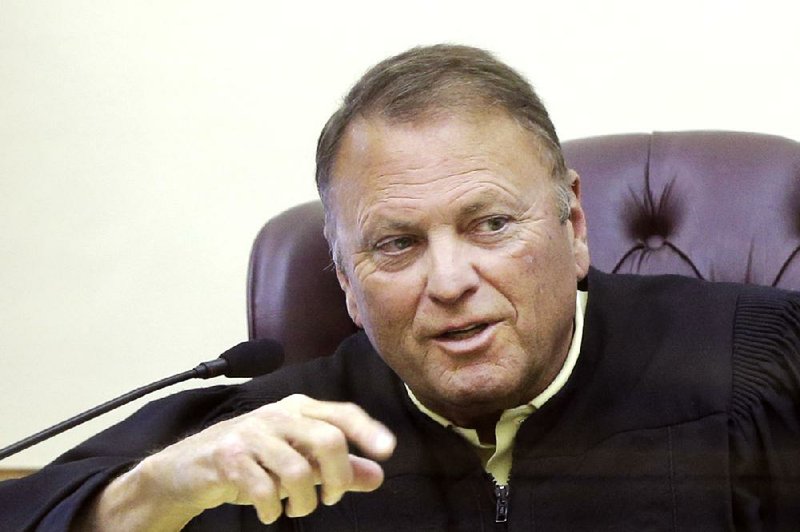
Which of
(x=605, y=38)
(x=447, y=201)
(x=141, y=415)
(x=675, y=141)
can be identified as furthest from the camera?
(x=605, y=38)

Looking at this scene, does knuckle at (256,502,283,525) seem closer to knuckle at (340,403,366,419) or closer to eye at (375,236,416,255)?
knuckle at (340,403,366,419)

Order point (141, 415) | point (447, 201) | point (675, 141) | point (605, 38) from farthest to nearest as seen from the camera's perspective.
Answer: point (605, 38), point (675, 141), point (141, 415), point (447, 201)

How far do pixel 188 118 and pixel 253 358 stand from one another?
57 cm

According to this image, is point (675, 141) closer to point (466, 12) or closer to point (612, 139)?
point (612, 139)

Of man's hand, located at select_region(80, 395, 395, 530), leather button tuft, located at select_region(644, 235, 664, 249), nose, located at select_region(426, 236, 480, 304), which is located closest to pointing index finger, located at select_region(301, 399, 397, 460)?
man's hand, located at select_region(80, 395, 395, 530)

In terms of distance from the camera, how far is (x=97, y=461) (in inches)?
44.4

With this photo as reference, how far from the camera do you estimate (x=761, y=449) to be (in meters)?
1.12

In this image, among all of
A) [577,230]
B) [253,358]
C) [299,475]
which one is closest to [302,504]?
[299,475]

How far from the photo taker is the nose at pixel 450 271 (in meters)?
1.03

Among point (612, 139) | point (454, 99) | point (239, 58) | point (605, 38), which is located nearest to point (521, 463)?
point (454, 99)

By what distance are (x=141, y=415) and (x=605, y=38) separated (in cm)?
82

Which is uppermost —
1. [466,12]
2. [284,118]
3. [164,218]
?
[466,12]

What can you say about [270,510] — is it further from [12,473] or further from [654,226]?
[654,226]

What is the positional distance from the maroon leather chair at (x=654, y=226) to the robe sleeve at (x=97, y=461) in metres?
0.16
